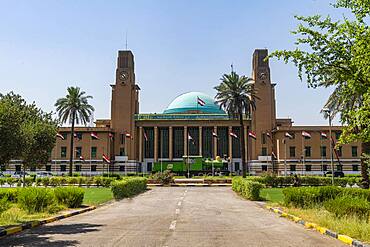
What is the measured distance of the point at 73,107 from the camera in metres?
59.8

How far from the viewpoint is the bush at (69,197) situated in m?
20.5

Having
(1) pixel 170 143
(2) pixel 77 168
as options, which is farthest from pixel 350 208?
(1) pixel 170 143

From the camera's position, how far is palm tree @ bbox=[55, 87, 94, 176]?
59.7 metres

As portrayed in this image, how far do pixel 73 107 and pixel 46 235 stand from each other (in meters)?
49.8

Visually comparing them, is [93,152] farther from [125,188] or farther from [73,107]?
[125,188]

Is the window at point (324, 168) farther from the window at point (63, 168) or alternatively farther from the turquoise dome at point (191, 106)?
the window at point (63, 168)

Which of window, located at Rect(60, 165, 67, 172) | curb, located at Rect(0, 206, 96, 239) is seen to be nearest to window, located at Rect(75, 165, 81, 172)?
window, located at Rect(60, 165, 67, 172)

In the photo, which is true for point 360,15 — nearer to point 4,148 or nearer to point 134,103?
point 4,148

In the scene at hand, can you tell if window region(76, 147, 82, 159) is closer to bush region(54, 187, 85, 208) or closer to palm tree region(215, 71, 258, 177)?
palm tree region(215, 71, 258, 177)

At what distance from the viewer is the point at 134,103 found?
8762 cm

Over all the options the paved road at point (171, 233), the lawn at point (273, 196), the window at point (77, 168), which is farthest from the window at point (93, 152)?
the paved road at point (171, 233)

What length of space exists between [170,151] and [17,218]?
74.8m

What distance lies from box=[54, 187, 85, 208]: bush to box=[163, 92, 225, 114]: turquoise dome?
75.5 m

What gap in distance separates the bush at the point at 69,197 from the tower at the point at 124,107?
62.6 metres
